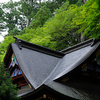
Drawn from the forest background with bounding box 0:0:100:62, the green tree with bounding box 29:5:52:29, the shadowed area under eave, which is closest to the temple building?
the shadowed area under eave

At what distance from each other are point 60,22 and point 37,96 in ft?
38.4

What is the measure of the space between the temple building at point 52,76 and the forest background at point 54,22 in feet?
5.42

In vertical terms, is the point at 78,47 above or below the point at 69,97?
above

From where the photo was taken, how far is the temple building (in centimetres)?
356

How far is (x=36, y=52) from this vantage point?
771 centimetres

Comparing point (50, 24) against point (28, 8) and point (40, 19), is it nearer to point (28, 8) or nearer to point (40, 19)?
point (40, 19)

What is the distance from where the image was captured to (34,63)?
6.43 m

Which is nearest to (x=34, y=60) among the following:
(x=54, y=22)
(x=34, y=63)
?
(x=34, y=63)

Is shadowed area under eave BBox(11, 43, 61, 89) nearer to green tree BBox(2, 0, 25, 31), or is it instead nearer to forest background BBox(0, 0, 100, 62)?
forest background BBox(0, 0, 100, 62)

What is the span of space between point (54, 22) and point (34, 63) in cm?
898

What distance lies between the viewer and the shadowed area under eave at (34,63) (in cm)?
518

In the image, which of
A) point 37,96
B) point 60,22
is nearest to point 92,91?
point 37,96

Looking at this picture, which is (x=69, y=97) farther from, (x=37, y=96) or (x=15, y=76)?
(x=15, y=76)

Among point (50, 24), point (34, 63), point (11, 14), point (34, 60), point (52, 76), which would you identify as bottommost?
point (52, 76)
